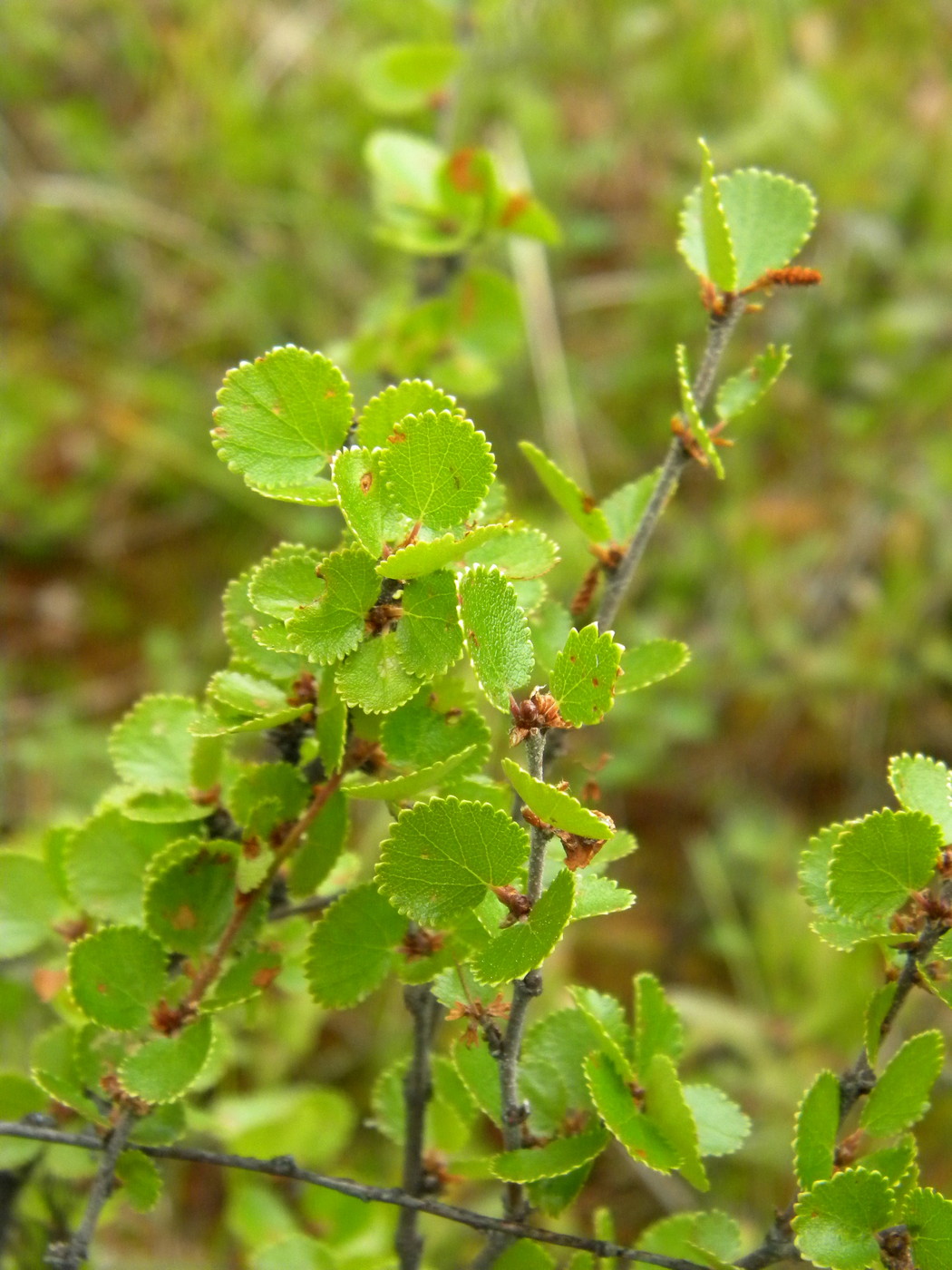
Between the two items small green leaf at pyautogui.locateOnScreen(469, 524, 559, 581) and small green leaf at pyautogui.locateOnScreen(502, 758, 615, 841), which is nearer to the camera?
small green leaf at pyautogui.locateOnScreen(502, 758, 615, 841)

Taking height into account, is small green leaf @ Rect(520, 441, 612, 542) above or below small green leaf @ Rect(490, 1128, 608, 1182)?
above

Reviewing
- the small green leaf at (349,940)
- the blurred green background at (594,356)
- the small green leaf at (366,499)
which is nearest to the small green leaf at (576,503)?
the small green leaf at (366,499)

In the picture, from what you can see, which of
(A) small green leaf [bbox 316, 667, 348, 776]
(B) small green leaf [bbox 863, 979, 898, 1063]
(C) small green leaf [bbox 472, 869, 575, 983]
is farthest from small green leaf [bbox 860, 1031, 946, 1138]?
(A) small green leaf [bbox 316, 667, 348, 776]

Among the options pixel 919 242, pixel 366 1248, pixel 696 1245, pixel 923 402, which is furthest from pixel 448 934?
pixel 919 242

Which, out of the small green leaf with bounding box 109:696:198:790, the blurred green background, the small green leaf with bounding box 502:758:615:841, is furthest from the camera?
the blurred green background

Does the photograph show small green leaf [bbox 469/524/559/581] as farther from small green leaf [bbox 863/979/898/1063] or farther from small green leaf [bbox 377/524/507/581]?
small green leaf [bbox 863/979/898/1063]

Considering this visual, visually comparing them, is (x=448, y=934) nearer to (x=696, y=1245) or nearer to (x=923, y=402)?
(x=696, y=1245)
